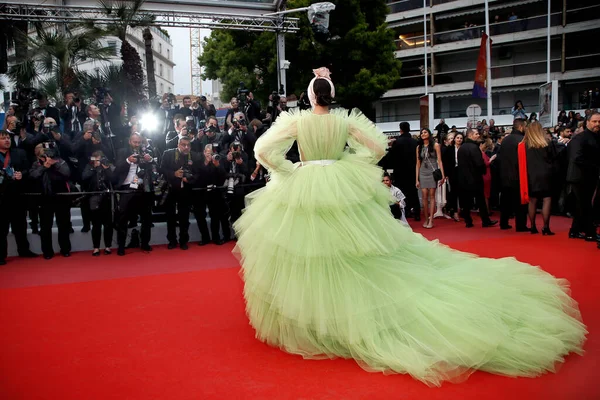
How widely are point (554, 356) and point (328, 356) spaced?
4.78 feet

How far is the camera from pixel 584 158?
7.91 metres

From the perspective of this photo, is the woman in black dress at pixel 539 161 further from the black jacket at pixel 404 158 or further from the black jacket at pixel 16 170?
the black jacket at pixel 16 170

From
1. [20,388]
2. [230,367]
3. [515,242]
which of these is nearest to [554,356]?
[230,367]

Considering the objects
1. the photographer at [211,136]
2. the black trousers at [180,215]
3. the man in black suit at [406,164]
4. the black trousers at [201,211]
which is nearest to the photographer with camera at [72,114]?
the photographer at [211,136]

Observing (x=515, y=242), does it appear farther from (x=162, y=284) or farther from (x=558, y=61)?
(x=558, y=61)

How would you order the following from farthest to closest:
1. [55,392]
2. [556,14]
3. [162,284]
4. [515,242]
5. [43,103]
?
[556,14] → [43,103] → [515,242] → [162,284] → [55,392]

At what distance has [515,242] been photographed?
8453mm

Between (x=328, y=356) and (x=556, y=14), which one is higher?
(x=556, y=14)

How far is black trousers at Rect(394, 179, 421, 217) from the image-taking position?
Answer: 11.3m

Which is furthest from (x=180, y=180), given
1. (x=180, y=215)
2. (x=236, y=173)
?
(x=236, y=173)

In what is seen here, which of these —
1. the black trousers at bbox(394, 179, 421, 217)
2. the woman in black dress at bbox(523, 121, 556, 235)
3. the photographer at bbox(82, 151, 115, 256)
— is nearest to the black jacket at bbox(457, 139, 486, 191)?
the black trousers at bbox(394, 179, 421, 217)

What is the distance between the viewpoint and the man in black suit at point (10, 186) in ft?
25.8

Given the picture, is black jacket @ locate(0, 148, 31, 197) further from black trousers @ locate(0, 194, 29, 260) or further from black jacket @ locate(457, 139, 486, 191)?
black jacket @ locate(457, 139, 486, 191)

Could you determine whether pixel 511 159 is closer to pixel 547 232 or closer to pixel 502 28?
pixel 547 232
